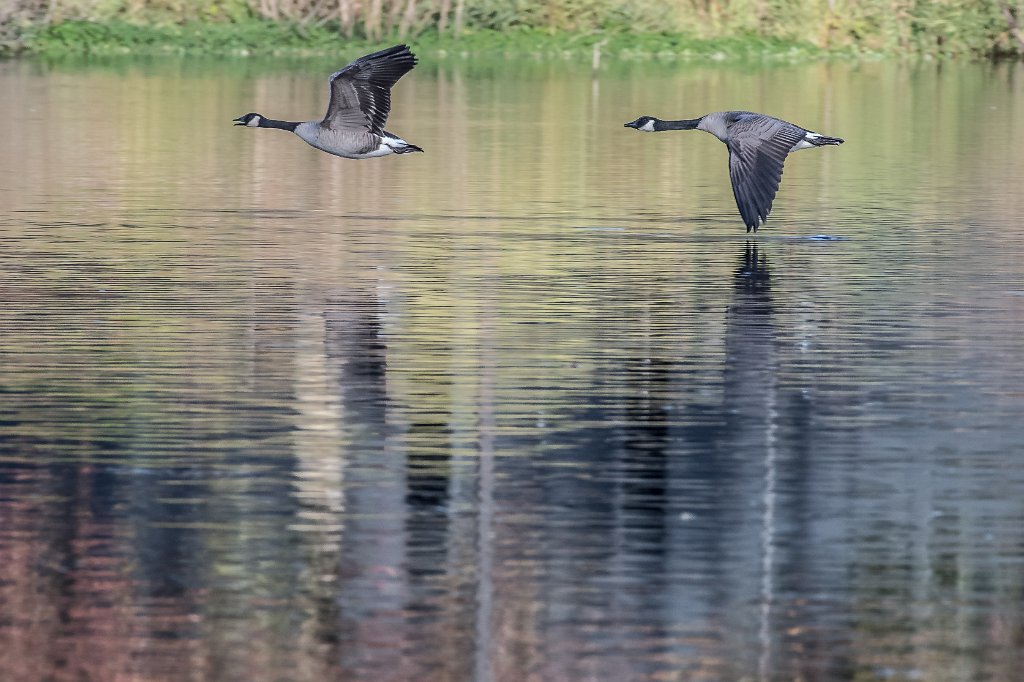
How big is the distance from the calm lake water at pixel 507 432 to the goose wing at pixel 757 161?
24.1 inches

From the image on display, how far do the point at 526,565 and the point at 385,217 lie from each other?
576 inches

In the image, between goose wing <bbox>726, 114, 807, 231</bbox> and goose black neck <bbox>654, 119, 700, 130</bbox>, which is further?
goose black neck <bbox>654, 119, 700, 130</bbox>

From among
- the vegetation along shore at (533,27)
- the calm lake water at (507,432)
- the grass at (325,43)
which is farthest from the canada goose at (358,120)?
the vegetation along shore at (533,27)

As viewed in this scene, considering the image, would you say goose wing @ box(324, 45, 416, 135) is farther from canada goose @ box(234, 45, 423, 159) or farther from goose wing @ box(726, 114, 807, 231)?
goose wing @ box(726, 114, 807, 231)

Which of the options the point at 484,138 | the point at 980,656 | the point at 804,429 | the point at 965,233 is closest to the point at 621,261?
the point at 965,233

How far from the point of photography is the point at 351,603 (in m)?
9.45

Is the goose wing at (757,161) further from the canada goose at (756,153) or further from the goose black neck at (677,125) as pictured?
the goose black neck at (677,125)

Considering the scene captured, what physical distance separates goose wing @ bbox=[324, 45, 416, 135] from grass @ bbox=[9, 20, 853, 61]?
115 ft

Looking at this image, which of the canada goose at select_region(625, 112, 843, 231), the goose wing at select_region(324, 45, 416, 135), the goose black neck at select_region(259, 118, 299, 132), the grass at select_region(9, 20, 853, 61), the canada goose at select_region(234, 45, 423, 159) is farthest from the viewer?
the grass at select_region(9, 20, 853, 61)

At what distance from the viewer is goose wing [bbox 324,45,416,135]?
66.1 feet

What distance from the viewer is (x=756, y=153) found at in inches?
785

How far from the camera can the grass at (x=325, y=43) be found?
58125 mm

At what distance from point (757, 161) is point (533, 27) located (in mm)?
43044

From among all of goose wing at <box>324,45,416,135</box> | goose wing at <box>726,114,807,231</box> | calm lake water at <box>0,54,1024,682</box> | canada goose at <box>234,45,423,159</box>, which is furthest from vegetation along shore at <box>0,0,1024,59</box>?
goose wing at <box>726,114,807,231</box>
